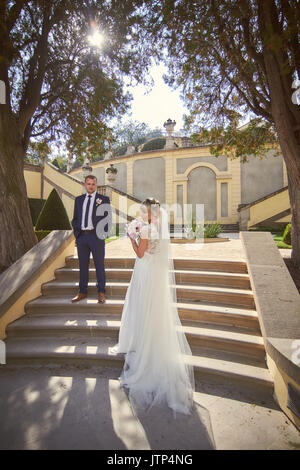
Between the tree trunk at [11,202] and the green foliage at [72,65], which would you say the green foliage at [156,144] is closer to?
the green foliage at [72,65]

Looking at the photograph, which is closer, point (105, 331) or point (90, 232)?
point (105, 331)

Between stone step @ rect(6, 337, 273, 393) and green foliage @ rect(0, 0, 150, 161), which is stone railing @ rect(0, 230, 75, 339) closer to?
stone step @ rect(6, 337, 273, 393)

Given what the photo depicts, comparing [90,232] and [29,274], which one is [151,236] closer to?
[90,232]

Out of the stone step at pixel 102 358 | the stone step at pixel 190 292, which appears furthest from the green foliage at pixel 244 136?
the stone step at pixel 102 358

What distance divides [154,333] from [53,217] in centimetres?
821

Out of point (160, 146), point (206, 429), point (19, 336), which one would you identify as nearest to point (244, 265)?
point (206, 429)

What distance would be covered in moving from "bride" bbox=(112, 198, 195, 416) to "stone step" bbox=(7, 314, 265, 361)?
16.8 inches

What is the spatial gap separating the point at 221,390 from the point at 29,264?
3.98 meters

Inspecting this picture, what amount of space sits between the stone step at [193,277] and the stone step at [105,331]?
3.38ft

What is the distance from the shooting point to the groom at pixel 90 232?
14.4 ft

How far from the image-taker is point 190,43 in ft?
18.2

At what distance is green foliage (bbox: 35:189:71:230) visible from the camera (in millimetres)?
9906

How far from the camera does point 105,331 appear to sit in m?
3.76

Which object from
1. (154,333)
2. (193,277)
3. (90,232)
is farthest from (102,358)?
(193,277)
